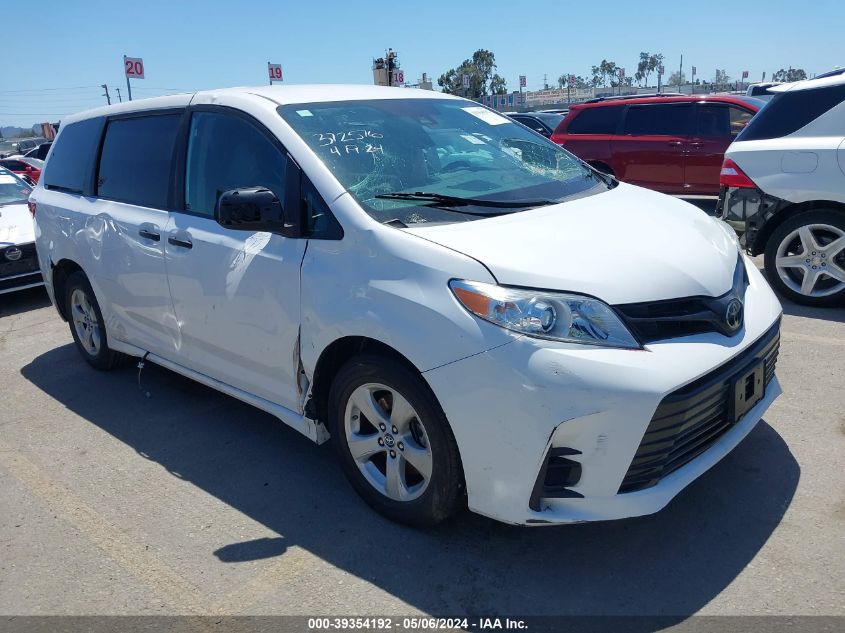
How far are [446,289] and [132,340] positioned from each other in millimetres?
2799

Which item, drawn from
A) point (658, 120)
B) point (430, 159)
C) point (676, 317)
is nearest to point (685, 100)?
point (658, 120)

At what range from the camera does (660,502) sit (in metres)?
2.59

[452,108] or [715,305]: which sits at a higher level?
[452,108]

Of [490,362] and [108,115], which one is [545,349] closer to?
[490,362]

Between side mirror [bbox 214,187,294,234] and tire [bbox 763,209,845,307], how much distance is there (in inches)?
166

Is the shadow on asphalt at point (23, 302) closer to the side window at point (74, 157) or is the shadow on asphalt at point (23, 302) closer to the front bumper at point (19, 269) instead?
the front bumper at point (19, 269)

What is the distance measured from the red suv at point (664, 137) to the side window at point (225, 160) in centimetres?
824

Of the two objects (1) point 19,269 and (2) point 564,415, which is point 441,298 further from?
(1) point 19,269

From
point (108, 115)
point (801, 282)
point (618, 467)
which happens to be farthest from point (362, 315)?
point (801, 282)

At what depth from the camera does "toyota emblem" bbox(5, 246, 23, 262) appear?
7.50 m

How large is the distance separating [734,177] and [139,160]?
14.9 feet

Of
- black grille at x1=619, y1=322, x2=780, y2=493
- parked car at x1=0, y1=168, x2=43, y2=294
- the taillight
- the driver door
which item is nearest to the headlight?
black grille at x1=619, y1=322, x2=780, y2=493

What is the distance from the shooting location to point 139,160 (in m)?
4.41

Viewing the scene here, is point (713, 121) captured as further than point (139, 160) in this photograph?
Yes
